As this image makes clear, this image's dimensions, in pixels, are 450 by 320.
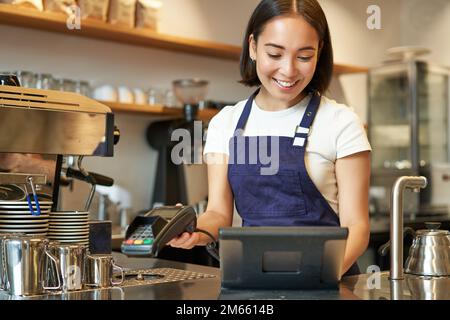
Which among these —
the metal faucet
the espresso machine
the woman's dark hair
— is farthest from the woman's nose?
the espresso machine

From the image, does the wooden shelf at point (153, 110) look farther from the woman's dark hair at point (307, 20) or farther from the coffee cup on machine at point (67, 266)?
the coffee cup on machine at point (67, 266)

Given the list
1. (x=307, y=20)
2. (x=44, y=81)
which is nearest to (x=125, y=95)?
(x=44, y=81)

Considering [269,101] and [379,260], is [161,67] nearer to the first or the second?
[379,260]

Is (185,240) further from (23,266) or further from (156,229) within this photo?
(23,266)

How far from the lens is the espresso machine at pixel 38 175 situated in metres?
1.46

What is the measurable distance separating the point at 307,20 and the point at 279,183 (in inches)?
17.5

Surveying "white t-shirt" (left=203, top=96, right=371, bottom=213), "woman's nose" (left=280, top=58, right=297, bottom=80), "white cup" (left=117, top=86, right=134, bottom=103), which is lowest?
"white t-shirt" (left=203, top=96, right=371, bottom=213)

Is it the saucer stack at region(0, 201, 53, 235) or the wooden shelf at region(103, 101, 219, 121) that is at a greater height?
the wooden shelf at region(103, 101, 219, 121)

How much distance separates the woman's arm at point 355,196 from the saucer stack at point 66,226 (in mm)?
653

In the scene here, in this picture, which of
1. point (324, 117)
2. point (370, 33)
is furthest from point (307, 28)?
point (370, 33)

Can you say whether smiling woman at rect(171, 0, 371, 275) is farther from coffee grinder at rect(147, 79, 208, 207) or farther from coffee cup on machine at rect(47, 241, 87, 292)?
coffee grinder at rect(147, 79, 208, 207)

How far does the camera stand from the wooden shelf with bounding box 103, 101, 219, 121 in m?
3.83

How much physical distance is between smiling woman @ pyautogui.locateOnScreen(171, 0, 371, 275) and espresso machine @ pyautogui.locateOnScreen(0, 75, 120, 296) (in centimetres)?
34
